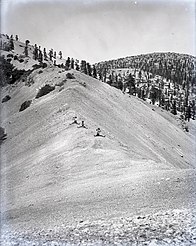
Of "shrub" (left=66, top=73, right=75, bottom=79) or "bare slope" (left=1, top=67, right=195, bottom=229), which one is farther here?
"shrub" (left=66, top=73, right=75, bottom=79)

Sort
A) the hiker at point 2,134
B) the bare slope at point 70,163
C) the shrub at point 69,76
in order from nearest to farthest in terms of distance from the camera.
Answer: the bare slope at point 70,163 → the hiker at point 2,134 → the shrub at point 69,76

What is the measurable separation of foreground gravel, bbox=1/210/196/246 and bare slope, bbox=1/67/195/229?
1311 millimetres

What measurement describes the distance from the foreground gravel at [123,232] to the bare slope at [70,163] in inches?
51.6

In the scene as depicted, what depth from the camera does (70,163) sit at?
20.8 m

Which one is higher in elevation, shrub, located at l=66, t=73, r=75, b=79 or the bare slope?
shrub, located at l=66, t=73, r=75, b=79

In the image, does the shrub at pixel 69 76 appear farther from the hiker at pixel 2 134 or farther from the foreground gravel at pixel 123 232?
the foreground gravel at pixel 123 232

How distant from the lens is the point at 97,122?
31719mm

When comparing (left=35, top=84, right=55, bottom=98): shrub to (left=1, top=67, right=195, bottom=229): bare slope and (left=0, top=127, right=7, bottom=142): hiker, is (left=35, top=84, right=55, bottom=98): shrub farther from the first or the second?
(left=0, top=127, right=7, bottom=142): hiker

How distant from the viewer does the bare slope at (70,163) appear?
45.7 ft

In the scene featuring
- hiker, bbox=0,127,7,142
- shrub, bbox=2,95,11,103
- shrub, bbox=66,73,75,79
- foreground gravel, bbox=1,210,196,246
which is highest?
shrub, bbox=66,73,75,79

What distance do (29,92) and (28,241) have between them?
147ft

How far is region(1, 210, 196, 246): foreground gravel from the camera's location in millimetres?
8969

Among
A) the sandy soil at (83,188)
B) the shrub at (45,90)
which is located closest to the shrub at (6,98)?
the shrub at (45,90)

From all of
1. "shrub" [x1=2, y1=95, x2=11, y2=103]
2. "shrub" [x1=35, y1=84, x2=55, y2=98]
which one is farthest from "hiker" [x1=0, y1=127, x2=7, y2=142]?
"shrub" [x1=2, y1=95, x2=11, y2=103]
